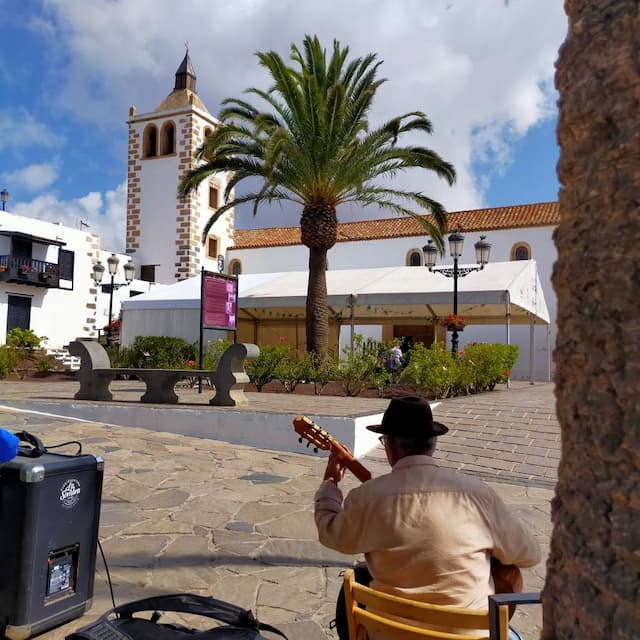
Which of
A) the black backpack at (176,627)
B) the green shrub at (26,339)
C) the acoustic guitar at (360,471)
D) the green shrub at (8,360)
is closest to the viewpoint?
the black backpack at (176,627)

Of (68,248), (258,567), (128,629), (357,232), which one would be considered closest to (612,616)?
(128,629)

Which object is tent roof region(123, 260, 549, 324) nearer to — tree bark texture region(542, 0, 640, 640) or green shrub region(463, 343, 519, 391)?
green shrub region(463, 343, 519, 391)

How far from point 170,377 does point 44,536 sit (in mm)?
7014

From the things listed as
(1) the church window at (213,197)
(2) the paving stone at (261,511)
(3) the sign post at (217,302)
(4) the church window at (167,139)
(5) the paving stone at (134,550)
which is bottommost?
(5) the paving stone at (134,550)

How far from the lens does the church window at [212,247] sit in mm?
33969

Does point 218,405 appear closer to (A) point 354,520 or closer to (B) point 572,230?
(A) point 354,520

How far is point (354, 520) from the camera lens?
6.40 feet

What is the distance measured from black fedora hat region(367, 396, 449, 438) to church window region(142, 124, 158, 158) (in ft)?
110

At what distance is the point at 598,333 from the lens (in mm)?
988

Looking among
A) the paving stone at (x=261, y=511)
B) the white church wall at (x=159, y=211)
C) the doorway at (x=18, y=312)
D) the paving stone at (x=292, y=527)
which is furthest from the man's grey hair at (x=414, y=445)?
the white church wall at (x=159, y=211)

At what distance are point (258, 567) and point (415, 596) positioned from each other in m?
2.21

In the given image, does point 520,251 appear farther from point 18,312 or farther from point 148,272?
point 18,312

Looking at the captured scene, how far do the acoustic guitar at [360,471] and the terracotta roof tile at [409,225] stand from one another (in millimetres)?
26496

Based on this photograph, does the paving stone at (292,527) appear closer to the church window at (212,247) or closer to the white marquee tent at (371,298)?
the white marquee tent at (371,298)
